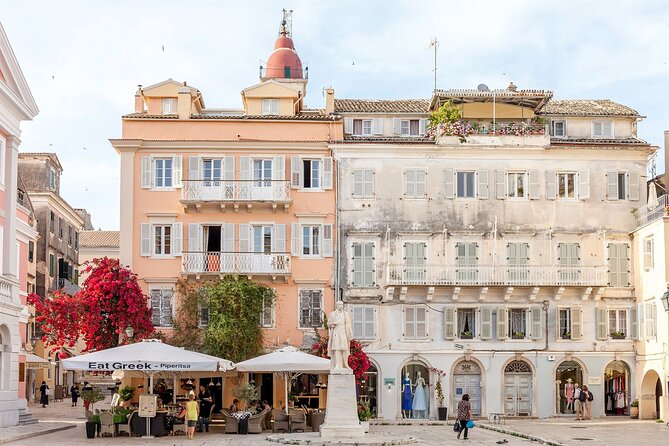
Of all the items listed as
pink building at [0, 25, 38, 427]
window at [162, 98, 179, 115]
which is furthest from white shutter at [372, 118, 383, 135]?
pink building at [0, 25, 38, 427]

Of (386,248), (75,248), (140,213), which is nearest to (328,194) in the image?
(386,248)

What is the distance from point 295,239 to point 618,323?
15017 millimetres

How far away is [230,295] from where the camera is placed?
4803cm

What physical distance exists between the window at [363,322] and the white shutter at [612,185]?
12010mm

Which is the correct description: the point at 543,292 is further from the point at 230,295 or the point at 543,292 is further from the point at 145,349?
the point at 145,349

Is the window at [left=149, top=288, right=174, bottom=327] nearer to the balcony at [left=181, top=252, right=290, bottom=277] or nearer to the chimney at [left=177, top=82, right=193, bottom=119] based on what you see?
the balcony at [left=181, top=252, right=290, bottom=277]

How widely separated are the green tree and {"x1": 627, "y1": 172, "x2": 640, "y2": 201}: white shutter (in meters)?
Answer: 16.9

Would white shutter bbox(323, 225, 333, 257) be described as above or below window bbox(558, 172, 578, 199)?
below

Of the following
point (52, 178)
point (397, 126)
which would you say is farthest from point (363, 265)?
point (52, 178)

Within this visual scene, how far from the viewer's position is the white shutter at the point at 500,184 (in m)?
50.6

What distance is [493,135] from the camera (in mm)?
50812

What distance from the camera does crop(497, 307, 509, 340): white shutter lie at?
163 feet

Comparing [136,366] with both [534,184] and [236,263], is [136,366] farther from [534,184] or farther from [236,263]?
[534,184]

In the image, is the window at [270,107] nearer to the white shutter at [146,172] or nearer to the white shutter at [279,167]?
the white shutter at [279,167]
